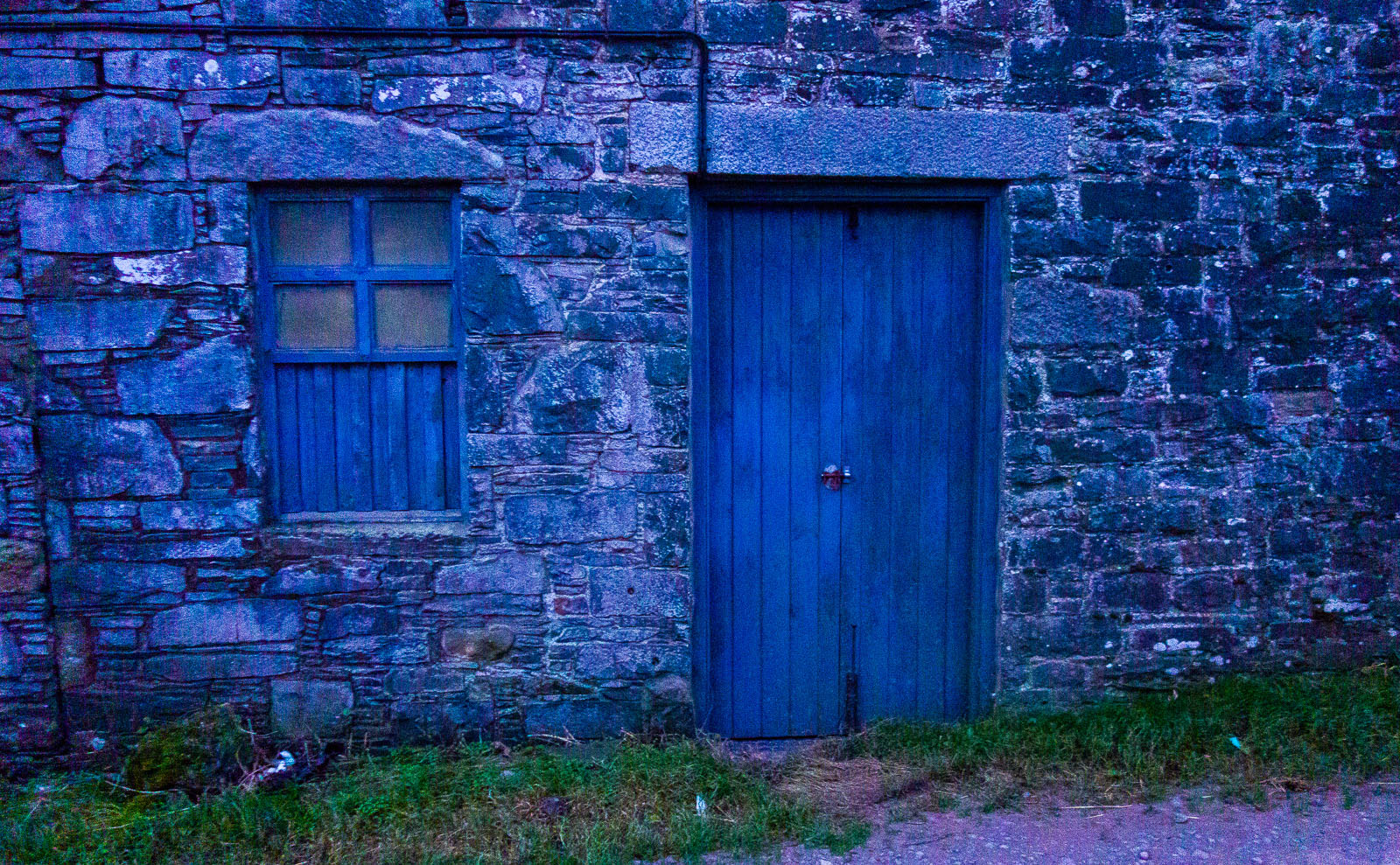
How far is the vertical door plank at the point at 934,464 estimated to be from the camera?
4.43 m

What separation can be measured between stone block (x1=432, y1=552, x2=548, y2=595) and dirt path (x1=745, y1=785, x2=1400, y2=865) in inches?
57.7

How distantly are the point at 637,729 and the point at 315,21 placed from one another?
317cm

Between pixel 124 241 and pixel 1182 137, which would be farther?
pixel 1182 137

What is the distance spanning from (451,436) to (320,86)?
4.88 ft

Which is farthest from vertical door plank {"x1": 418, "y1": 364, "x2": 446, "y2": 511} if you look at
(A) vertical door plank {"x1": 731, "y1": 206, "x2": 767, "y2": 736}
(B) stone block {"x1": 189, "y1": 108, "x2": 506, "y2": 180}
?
(A) vertical door plank {"x1": 731, "y1": 206, "x2": 767, "y2": 736}

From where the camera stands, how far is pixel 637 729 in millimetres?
4254

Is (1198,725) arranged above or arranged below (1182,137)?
below

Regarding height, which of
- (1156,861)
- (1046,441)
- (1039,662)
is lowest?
(1156,861)

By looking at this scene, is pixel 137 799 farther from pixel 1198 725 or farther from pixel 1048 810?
pixel 1198 725

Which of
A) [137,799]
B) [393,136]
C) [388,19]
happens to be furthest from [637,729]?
[388,19]

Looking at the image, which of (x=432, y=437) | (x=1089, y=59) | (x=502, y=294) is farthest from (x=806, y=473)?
(x=1089, y=59)

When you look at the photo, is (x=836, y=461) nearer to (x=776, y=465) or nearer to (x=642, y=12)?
(x=776, y=465)

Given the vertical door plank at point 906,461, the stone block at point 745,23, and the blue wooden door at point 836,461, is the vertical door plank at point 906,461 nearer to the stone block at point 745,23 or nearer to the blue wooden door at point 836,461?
the blue wooden door at point 836,461

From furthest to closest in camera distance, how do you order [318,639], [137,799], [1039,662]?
[1039,662] < [318,639] < [137,799]
